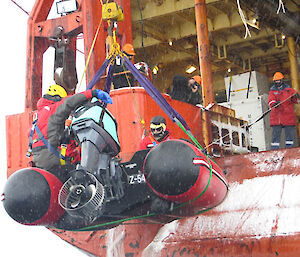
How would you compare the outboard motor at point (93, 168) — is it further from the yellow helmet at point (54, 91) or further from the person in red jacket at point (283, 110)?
the person in red jacket at point (283, 110)

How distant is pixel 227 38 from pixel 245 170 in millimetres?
11143

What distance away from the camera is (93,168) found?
16.0ft

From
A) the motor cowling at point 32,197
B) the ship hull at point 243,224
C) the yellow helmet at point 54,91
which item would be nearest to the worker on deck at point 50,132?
the yellow helmet at point 54,91

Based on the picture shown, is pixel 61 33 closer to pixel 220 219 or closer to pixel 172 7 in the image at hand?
pixel 172 7

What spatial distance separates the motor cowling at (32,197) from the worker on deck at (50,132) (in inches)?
10.3

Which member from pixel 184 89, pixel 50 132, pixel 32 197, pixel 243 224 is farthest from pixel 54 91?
pixel 184 89

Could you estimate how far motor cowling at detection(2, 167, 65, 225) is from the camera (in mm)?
5520

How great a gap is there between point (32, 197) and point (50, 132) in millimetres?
818

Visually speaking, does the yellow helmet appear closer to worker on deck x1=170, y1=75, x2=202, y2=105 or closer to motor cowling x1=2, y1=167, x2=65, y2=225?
motor cowling x1=2, y1=167, x2=65, y2=225

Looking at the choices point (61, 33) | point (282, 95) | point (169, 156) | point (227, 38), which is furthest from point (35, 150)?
point (227, 38)

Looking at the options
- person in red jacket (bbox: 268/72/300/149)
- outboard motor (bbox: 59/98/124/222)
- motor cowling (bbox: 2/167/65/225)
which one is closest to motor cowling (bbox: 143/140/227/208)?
outboard motor (bbox: 59/98/124/222)

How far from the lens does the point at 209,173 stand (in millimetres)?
5047

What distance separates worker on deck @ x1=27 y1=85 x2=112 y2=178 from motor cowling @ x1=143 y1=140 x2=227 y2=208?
3.25ft

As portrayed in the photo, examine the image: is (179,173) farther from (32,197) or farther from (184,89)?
(184,89)
